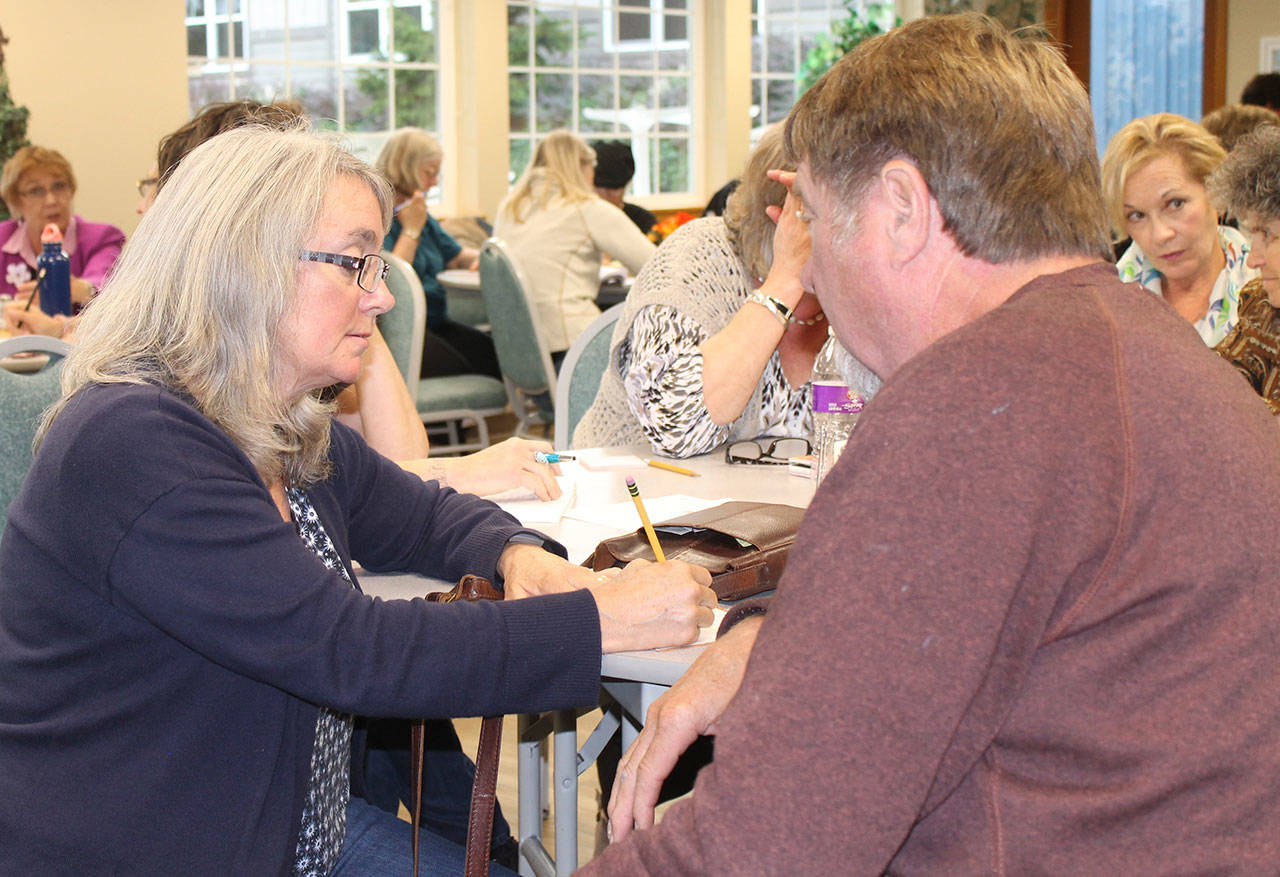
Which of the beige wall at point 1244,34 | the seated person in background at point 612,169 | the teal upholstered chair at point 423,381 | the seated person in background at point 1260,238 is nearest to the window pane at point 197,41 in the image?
the seated person in background at point 612,169

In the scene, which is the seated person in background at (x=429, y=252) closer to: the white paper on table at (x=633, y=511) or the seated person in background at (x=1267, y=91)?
the white paper on table at (x=633, y=511)

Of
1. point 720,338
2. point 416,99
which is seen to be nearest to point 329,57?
point 416,99

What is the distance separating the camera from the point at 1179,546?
753 mm

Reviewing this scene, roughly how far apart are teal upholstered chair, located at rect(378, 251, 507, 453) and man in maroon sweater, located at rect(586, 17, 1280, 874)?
2.35 meters

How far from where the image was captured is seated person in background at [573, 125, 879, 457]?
220 cm

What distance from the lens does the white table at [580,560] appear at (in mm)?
1606

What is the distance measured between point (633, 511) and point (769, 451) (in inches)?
18.4

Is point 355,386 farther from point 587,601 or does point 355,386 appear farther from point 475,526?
point 587,601

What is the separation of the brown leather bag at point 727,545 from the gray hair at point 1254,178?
154cm

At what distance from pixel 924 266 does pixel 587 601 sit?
21.4 inches

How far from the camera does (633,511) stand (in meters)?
1.82

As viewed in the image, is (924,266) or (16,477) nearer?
(924,266)

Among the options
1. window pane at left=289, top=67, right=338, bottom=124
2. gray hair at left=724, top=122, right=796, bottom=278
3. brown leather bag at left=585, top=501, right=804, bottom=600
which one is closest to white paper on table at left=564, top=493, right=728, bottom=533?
brown leather bag at left=585, top=501, right=804, bottom=600

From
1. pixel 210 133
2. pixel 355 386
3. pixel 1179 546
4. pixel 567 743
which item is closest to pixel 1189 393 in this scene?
pixel 1179 546
